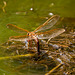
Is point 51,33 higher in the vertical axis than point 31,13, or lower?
lower

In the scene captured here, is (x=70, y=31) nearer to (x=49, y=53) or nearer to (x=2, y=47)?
(x=49, y=53)

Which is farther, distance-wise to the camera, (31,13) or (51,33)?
(31,13)

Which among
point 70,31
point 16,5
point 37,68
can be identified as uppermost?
point 16,5

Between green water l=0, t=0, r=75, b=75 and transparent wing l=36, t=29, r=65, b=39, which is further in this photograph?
green water l=0, t=0, r=75, b=75

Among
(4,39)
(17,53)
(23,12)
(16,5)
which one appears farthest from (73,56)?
(16,5)

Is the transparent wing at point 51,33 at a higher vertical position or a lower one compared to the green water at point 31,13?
lower

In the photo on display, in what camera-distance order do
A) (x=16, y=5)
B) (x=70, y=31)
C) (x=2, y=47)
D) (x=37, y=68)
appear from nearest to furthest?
(x=37, y=68)
(x=2, y=47)
(x=70, y=31)
(x=16, y=5)

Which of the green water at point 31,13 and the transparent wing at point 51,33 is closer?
the transparent wing at point 51,33

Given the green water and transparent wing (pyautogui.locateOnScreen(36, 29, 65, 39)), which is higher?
the green water
